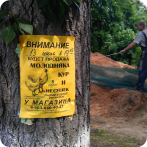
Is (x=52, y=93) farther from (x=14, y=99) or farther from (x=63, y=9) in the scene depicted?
(x=63, y=9)

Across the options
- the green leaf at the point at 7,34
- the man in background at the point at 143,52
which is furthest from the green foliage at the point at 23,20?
the man in background at the point at 143,52

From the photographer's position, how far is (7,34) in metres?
1.18

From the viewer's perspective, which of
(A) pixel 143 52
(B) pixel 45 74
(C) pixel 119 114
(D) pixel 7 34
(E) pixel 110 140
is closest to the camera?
(D) pixel 7 34

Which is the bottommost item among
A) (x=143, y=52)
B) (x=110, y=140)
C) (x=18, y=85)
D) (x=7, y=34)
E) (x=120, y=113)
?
(x=120, y=113)

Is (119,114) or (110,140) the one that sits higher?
(110,140)

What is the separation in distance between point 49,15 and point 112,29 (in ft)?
29.2

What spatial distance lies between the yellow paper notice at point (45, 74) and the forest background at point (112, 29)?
25.2 feet

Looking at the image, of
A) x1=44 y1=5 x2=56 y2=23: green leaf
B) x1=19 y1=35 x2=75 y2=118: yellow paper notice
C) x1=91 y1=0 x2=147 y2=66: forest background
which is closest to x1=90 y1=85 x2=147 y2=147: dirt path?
x1=19 y1=35 x2=75 y2=118: yellow paper notice

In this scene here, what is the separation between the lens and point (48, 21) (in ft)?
4.22

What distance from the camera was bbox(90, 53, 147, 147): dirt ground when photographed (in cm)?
326

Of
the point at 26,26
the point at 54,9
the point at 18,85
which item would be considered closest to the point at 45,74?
the point at 18,85

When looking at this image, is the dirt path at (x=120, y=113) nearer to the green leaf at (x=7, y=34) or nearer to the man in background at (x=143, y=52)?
the man in background at (x=143, y=52)

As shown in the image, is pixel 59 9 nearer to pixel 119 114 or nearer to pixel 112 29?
pixel 119 114

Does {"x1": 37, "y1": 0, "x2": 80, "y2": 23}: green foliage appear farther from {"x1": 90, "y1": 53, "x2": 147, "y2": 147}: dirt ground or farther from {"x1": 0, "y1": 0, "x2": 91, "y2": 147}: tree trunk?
{"x1": 90, "y1": 53, "x2": 147, "y2": 147}: dirt ground
